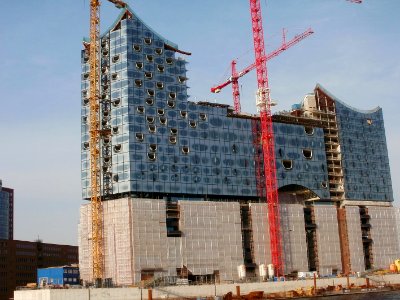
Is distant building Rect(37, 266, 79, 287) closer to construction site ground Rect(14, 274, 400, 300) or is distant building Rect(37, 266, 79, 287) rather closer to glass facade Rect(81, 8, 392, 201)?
construction site ground Rect(14, 274, 400, 300)

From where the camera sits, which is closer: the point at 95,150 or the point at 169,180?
the point at 95,150

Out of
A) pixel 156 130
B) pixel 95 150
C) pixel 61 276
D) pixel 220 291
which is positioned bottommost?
pixel 220 291

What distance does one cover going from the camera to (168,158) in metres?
180

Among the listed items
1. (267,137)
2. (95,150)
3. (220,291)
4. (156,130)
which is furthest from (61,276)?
(267,137)

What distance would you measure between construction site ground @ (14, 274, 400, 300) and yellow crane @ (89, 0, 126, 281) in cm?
1277

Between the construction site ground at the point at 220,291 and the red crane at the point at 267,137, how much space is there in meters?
11.3

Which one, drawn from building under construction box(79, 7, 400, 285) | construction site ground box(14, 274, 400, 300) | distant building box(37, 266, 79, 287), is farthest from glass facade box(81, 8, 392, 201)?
construction site ground box(14, 274, 400, 300)

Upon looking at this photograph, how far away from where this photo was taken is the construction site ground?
150150mm

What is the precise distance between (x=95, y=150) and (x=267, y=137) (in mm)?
54152

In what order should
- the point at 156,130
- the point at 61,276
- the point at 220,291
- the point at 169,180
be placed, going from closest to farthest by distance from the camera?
the point at 220,291 < the point at 61,276 < the point at 169,180 < the point at 156,130

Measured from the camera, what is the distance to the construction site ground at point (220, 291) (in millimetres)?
150150

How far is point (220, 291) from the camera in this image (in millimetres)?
165875

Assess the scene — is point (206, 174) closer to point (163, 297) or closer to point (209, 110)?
point (209, 110)

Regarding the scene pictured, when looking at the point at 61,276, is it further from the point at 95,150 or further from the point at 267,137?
the point at 267,137
